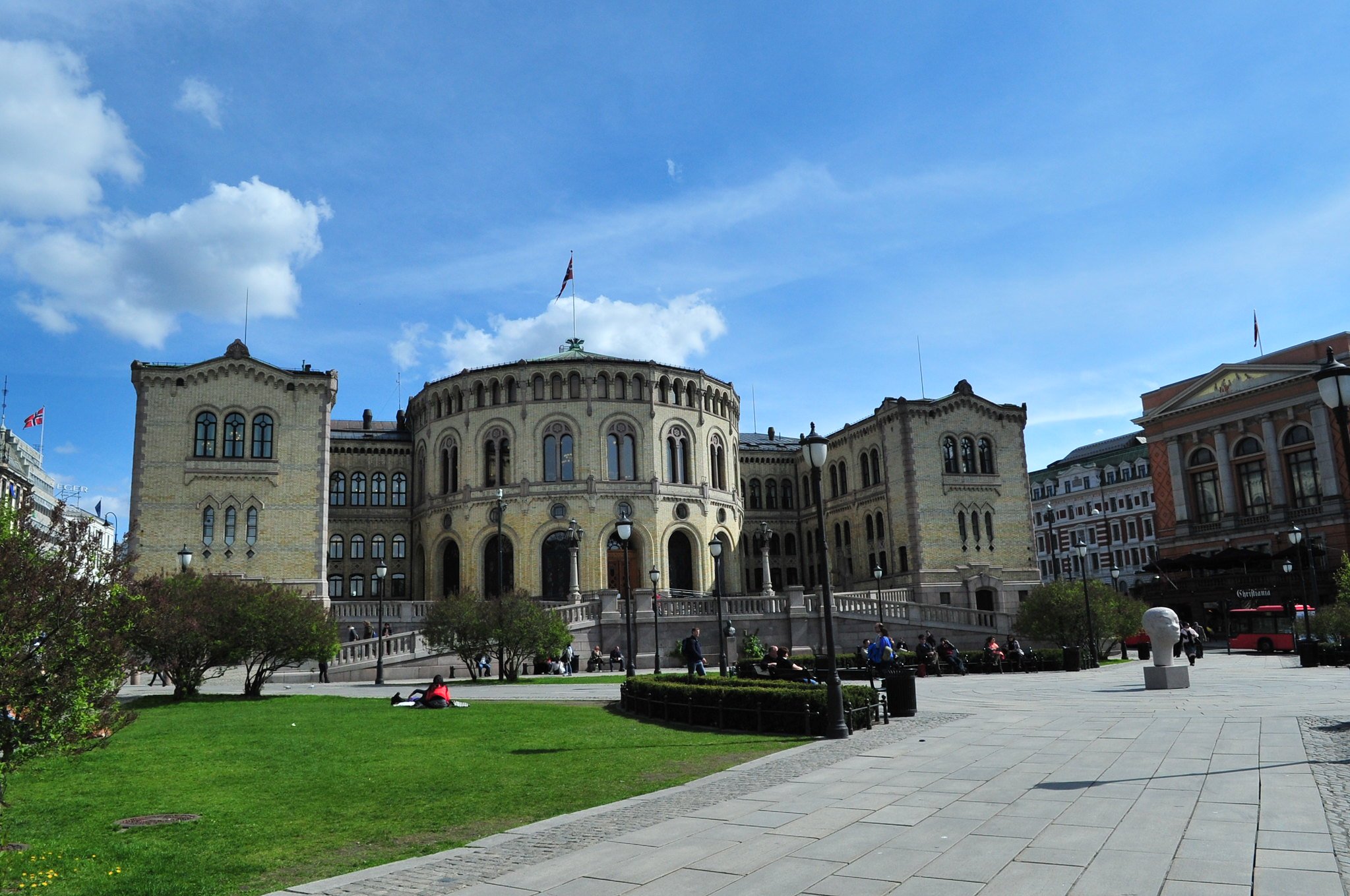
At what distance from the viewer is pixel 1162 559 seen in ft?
199

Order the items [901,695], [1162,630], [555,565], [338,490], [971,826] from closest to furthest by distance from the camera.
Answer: [971,826] → [901,695] → [1162,630] → [555,565] → [338,490]

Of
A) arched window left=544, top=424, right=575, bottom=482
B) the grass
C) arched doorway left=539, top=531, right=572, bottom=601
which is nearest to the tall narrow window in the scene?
arched window left=544, top=424, right=575, bottom=482

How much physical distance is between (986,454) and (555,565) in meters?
29.5

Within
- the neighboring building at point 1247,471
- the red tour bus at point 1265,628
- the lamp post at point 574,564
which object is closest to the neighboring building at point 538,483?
the lamp post at point 574,564

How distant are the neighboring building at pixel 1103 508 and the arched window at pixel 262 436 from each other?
62.2 m

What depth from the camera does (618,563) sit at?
55.5m

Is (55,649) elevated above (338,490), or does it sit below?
below

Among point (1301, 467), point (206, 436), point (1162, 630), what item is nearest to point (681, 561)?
point (206, 436)

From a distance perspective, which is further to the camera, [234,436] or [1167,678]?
[234,436]

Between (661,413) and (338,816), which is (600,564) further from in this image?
(338,816)

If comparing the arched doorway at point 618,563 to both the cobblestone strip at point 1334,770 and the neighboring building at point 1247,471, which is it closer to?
the neighboring building at point 1247,471

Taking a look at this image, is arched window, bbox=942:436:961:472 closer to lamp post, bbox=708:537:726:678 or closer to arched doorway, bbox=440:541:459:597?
lamp post, bbox=708:537:726:678

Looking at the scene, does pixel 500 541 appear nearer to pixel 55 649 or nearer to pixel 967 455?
pixel 55 649

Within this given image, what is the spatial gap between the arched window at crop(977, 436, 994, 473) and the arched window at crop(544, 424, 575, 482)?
89.4 ft
